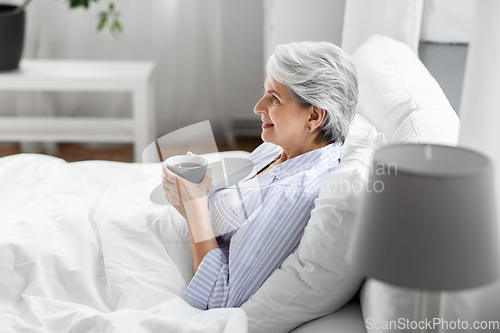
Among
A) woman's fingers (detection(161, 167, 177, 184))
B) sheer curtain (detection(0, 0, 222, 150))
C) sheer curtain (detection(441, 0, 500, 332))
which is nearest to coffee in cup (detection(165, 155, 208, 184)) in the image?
woman's fingers (detection(161, 167, 177, 184))

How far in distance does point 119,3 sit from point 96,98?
603 millimetres

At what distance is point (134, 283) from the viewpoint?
1.04 m

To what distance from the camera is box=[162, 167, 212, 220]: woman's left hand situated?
3.77 feet

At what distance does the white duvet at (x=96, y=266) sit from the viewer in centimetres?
91

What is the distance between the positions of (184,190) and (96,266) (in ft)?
0.82

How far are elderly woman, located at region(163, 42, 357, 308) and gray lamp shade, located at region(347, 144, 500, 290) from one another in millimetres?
502

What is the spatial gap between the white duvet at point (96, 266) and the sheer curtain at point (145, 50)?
6.20ft

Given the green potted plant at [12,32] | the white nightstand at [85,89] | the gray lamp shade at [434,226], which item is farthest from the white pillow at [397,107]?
the green potted plant at [12,32]

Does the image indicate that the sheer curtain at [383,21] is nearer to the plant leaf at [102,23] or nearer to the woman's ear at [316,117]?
the woman's ear at [316,117]

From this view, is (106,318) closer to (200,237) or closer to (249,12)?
(200,237)

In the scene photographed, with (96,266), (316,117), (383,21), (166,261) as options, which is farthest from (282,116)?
(383,21)

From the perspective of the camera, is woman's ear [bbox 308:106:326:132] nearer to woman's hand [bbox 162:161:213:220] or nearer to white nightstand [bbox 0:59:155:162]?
woman's hand [bbox 162:161:213:220]

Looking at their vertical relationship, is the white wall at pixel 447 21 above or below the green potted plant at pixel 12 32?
above

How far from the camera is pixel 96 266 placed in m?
1.12
